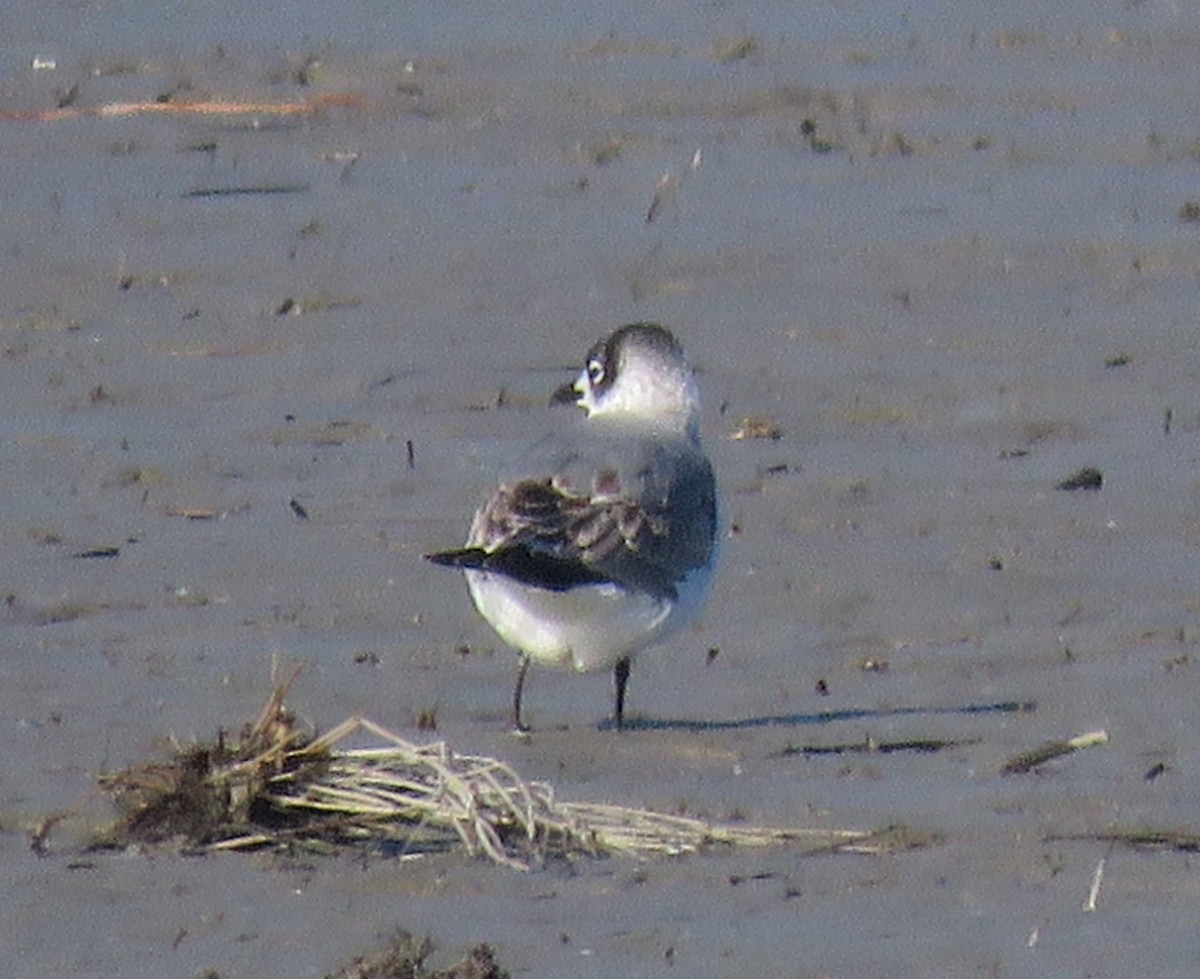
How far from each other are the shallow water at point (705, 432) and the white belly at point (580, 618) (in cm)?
15

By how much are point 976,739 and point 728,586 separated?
139 centimetres

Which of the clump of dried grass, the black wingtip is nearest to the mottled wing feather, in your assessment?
the black wingtip

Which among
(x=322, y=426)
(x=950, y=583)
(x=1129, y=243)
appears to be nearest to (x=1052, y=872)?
(x=950, y=583)

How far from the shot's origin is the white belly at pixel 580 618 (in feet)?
26.6

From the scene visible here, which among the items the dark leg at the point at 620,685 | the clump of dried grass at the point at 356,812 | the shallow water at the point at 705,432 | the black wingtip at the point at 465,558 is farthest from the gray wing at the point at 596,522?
the clump of dried grass at the point at 356,812

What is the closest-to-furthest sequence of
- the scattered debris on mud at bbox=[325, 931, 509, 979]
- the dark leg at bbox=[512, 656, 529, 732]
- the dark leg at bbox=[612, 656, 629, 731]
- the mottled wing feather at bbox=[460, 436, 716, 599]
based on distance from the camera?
the scattered debris on mud at bbox=[325, 931, 509, 979] < the dark leg at bbox=[512, 656, 529, 732] < the dark leg at bbox=[612, 656, 629, 731] < the mottled wing feather at bbox=[460, 436, 716, 599]

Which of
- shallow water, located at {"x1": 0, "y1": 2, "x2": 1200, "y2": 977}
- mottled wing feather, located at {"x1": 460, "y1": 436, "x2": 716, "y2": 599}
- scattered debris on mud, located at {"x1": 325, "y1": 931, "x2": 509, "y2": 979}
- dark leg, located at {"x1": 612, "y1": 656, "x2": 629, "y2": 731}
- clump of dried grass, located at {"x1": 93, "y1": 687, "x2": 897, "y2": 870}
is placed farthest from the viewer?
mottled wing feather, located at {"x1": 460, "y1": 436, "x2": 716, "y2": 599}

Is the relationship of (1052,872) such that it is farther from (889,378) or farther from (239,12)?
(239,12)

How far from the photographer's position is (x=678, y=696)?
8195 millimetres

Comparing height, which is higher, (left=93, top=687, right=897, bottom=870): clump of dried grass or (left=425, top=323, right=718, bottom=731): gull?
(left=425, top=323, right=718, bottom=731): gull

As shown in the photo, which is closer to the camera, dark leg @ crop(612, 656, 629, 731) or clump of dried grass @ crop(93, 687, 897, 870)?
clump of dried grass @ crop(93, 687, 897, 870)

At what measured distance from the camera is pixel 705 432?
1016 cm

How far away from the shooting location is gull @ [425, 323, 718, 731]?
810cm

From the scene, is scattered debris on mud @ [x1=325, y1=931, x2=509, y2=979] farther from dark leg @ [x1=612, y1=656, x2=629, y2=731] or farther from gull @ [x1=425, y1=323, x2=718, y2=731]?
dark leg @ [x1=612, y1=656, x2=629, y2=731]
